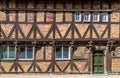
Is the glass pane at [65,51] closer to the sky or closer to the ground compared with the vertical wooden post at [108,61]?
closer to the sky

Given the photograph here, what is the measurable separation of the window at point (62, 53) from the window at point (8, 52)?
342cm

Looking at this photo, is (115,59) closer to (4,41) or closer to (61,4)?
(61,4)

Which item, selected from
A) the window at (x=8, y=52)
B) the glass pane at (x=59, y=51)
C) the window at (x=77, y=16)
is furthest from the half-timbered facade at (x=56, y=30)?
the glass pane at (x=59, y=51)

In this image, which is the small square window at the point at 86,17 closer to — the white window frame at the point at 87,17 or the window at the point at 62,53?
the white window frame at the point at 87,17

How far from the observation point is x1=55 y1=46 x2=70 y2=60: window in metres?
40.4

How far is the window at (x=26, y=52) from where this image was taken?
4041cm

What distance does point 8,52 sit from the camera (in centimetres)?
4041

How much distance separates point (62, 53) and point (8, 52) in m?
4.19

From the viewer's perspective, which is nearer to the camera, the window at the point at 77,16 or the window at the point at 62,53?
the window at the point at 77,16

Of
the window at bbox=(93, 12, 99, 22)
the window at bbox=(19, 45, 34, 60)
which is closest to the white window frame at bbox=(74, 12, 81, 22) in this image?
the window at bbox=(93, 12, 99, 22)

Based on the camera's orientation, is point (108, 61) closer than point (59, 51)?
Yes

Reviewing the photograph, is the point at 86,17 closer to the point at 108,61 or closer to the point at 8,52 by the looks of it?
the point at 108,61

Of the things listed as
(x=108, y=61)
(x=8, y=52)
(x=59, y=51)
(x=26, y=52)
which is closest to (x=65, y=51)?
(x=59, y=51)

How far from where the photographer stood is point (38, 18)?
132 feet
